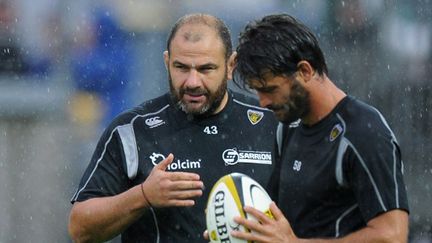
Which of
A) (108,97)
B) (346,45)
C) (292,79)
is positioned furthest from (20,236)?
(292,79)

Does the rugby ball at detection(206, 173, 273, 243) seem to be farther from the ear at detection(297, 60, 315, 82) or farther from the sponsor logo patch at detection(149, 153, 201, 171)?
the sponsor logo patch at detection(149, 153, 201, 171)

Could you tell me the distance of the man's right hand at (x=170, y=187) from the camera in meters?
5.09

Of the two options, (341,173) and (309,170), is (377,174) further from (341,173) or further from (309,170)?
(309,170)

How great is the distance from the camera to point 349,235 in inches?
172

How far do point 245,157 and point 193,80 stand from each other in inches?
20.3

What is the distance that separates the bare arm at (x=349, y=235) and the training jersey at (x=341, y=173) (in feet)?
0.13

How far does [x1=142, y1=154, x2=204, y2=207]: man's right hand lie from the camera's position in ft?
16.7

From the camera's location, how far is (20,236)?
29.7 ft

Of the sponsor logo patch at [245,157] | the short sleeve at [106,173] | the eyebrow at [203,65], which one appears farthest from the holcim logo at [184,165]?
the eyebrow at [203,65]

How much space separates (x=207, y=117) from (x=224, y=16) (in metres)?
3.66

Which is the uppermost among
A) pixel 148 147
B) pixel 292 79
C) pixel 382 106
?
pixel 292 79

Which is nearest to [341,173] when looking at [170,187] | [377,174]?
[377,174]

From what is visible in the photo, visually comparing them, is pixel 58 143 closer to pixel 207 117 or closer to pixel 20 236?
pixel 20 236

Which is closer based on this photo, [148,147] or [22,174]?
[148,147]
